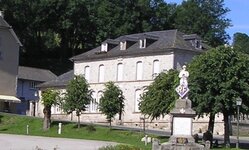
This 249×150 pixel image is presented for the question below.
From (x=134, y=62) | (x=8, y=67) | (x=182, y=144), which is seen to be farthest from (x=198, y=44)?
(x=182, y=144)

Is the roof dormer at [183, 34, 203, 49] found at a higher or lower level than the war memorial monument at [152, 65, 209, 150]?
higher

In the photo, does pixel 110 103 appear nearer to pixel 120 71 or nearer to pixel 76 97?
pixel 76 97

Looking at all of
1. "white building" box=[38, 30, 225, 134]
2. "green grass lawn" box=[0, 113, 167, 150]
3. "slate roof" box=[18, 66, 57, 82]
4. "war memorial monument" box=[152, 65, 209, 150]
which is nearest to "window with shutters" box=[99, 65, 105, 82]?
"white building" box=[38, 30, 225, 134]

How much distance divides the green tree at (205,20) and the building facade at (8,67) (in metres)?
31.1

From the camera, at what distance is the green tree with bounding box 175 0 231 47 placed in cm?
10350

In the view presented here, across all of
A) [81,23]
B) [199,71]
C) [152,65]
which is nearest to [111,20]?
[81,23]

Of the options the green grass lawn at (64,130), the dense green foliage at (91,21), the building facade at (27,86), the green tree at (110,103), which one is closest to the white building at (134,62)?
the green tree at (110,103)

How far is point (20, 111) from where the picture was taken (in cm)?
9056

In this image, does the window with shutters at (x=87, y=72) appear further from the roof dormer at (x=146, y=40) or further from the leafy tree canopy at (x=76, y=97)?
the leafy tree canopy at (x=76, y=97)

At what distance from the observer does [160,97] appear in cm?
5041

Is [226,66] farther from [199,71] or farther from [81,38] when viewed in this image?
[81,38]

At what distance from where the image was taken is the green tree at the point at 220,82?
4425 cm

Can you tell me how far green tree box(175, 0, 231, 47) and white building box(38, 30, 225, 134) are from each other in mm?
26307

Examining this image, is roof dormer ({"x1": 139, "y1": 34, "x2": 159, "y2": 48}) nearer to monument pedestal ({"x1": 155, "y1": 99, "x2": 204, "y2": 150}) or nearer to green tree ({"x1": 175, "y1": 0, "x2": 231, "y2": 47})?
green tree ({"x1": 175, "y1": 0, "x2": 231, "y2": 47})
